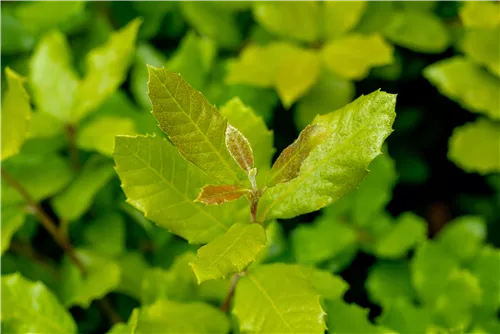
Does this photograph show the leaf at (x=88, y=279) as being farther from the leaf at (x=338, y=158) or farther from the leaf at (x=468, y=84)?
the leaf at (x=468, y=84)

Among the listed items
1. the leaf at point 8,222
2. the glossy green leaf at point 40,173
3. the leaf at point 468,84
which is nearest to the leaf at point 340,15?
the leaf at point 468,84

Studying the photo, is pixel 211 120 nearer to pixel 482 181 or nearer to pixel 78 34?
pixel 78 34

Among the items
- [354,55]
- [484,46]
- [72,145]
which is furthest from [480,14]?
[72,145]

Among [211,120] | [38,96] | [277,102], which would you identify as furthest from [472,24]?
[38,96]

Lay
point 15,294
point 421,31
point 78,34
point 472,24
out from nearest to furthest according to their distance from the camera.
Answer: point 15,294 → point 472,24 → point 421,31 → point 78,34

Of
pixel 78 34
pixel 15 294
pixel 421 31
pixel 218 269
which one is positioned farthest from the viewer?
pixel 78 34
